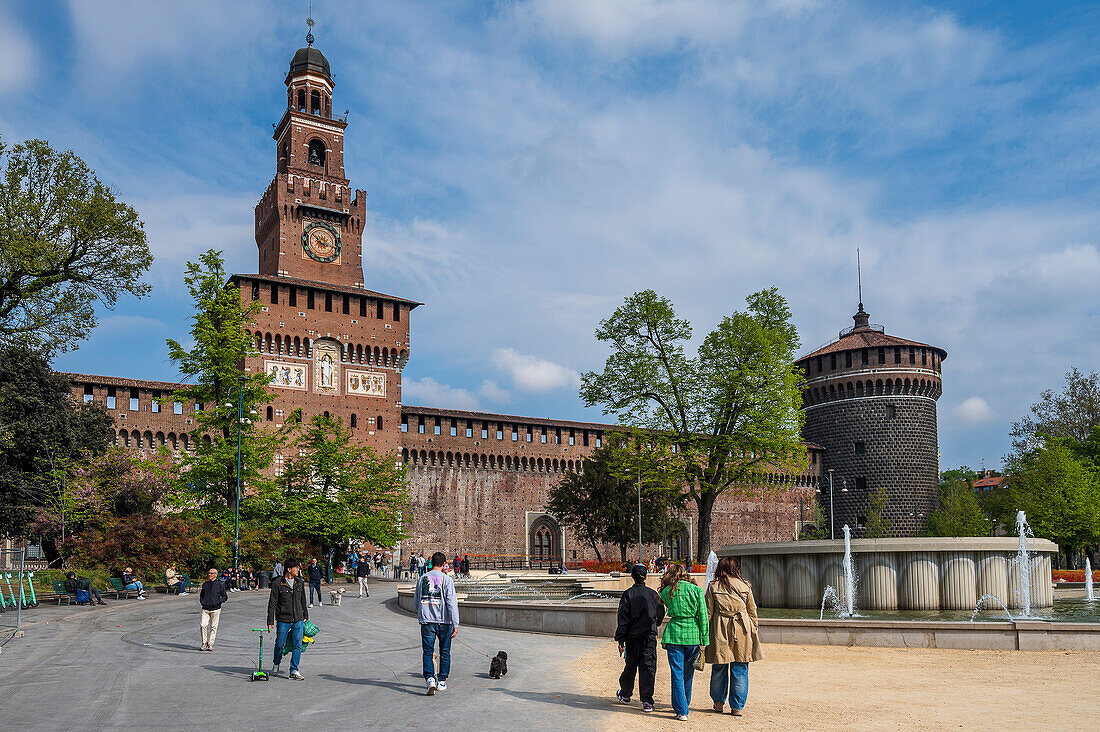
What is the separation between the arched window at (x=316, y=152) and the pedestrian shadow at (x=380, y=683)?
49.1 metres

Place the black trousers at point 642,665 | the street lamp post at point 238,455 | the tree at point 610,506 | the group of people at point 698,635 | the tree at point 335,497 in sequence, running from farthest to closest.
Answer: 1. the tree at point 610,506
2. the tree at point 335,497
3. the street lamp post at point 238,455
4. the black trousers at point 642,665
5. the group of people at point 698,635

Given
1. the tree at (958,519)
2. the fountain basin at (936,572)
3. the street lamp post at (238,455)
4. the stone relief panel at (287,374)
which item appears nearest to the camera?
the fountain basin at (936,572)

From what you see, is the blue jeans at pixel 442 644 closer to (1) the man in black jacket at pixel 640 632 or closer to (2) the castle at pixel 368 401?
(1) the man in black jacket at pixel 640 632

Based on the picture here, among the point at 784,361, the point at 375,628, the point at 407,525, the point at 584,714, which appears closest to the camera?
the point at 584,714

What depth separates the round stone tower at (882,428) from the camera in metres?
66.1

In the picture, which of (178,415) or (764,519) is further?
(764,519)

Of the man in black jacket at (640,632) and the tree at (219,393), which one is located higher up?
the tree at (219,393)

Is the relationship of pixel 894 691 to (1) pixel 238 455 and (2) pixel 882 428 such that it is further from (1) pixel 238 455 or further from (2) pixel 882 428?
(2) pixel 882 428

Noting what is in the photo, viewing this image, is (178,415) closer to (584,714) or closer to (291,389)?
(291,389)

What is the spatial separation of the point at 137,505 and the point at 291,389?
13.1m

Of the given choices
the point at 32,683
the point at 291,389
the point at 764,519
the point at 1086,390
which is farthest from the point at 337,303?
the point at 1086,390

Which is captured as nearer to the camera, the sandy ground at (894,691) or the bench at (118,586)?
the sandy ground at (894,691)

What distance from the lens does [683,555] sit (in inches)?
2522

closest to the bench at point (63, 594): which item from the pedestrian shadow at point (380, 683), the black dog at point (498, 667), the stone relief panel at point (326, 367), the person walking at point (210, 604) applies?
the person walking at point (210, 604)
